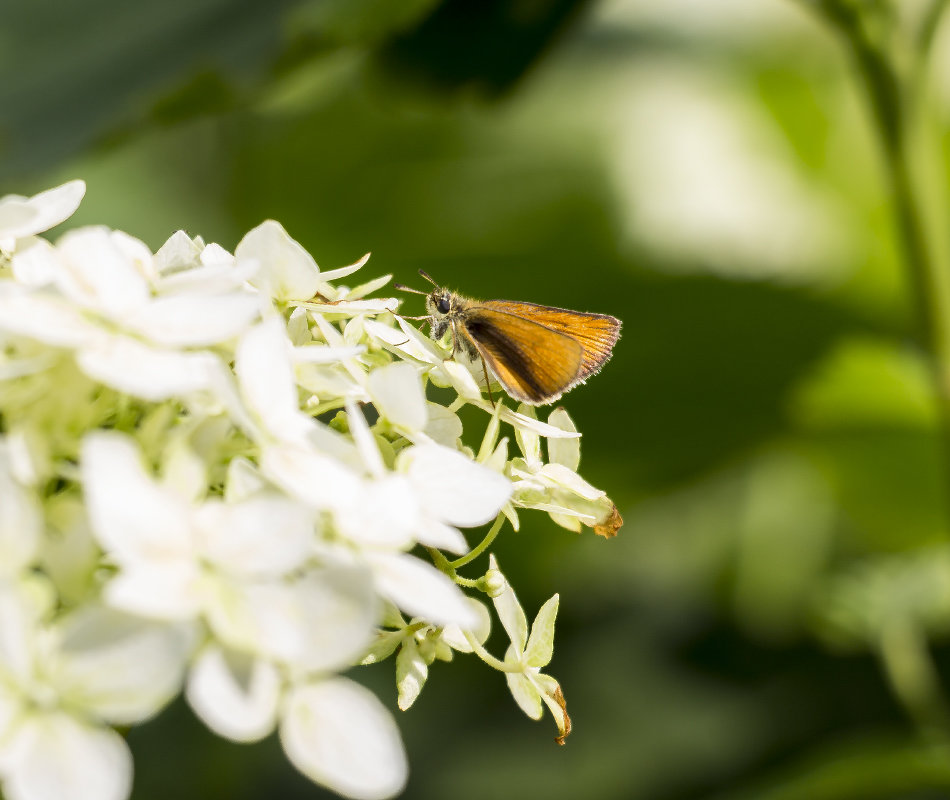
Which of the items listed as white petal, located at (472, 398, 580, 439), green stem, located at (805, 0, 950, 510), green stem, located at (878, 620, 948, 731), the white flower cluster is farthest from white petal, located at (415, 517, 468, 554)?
green stem, located at (878, 620, 948, 731)

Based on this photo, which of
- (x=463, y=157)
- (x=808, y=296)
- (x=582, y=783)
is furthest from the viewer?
(x=582, y=783)

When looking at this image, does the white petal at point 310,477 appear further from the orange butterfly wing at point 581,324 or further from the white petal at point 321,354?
the orange butterfly wing at point 581,324

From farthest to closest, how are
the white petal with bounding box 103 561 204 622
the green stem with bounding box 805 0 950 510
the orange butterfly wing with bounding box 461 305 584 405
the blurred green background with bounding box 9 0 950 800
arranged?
the blurred green background with bounding box 9 0 950 800 < the green stem with bounding box 805 0 950 510 < the orange butterfly wing with bounding box 461 305 584 405 < the white petal with bounding box 103 561 204 622

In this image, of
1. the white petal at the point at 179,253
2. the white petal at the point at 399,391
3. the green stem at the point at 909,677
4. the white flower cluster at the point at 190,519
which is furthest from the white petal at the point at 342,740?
the green stem at the point at 909,677

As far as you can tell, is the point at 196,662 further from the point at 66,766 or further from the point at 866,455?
the point at 866,455

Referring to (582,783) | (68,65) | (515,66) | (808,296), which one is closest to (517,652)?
(515,66)

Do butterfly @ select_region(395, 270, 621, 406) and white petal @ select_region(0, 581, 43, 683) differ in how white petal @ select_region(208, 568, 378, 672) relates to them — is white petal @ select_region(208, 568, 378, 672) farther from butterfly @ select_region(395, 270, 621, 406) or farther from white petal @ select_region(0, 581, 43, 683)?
butterfly @ select_region(395, 270, 621, 406)

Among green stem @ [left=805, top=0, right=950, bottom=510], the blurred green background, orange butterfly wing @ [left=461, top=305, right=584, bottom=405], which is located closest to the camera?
orange butterfly wing @ [left=461, top=305, right=584, bottom=405]
